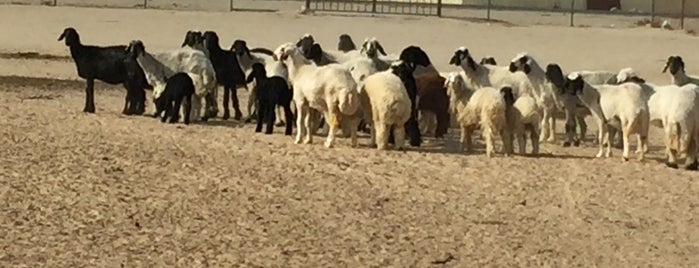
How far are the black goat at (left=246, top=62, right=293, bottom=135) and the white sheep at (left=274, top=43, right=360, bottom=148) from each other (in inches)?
11.7

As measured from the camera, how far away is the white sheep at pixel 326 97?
18172mm

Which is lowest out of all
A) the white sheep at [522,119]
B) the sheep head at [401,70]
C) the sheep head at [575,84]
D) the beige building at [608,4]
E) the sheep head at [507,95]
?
the white sheep at [522,119]

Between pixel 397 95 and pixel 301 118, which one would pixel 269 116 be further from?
pixel 397 95

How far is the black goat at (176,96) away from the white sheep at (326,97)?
197 centimetres

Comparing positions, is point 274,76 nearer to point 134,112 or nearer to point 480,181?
point 134,112

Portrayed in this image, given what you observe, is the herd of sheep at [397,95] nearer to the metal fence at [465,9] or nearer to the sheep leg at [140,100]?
the sheep leg at [140,100]

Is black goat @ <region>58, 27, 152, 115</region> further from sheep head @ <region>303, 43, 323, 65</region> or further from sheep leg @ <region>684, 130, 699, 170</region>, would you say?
sheep leg @ <region>684, 130, 699, 170</region>

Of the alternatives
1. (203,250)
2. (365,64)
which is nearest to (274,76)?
(365,64)

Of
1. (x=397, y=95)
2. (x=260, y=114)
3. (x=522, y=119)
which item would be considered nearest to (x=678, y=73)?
(x=522, y=119)

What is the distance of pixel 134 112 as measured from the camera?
22.2 metres

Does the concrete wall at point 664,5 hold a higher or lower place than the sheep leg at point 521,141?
higher

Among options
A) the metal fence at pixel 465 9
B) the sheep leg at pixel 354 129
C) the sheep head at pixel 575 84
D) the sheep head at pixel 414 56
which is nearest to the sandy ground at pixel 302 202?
the sheep leg at pixel 354 129

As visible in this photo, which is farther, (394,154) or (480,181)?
(394,154)

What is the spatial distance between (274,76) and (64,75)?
467 inches
